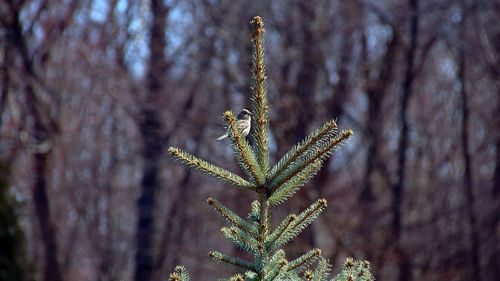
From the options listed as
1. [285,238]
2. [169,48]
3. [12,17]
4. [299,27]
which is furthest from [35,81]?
[285,238]

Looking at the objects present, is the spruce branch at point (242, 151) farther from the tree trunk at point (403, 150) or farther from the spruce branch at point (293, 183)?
the tree trunk at point (403, 150)

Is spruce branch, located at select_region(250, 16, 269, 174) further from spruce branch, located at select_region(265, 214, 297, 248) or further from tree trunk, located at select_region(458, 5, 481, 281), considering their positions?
tree trunk, located at select_region(458, 5, 481, 281)

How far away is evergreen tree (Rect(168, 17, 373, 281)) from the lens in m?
2.66

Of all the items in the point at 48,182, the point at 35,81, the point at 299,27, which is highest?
the point at 299,27

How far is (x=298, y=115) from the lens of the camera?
14133 mm

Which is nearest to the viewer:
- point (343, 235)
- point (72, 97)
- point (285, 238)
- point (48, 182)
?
point (285, 238)

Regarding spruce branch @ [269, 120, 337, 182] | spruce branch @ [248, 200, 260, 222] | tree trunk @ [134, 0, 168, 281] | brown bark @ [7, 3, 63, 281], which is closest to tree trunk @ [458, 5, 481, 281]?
tree trunk @ [134, 0, 168, 281]

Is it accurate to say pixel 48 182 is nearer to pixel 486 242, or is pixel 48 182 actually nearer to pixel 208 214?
pixel 208 214

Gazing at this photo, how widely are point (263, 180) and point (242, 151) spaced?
102mm

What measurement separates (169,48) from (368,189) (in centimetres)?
446

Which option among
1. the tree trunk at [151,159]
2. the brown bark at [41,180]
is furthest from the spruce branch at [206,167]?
the tree trunk at [151,159]

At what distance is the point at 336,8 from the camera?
16.1m

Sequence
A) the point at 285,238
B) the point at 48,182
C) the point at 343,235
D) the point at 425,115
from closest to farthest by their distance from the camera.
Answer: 1. the point at 285,238
2. the point at 343,235
3. the point at 48,182
4. the point at 425,115

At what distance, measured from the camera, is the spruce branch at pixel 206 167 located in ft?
8.57
